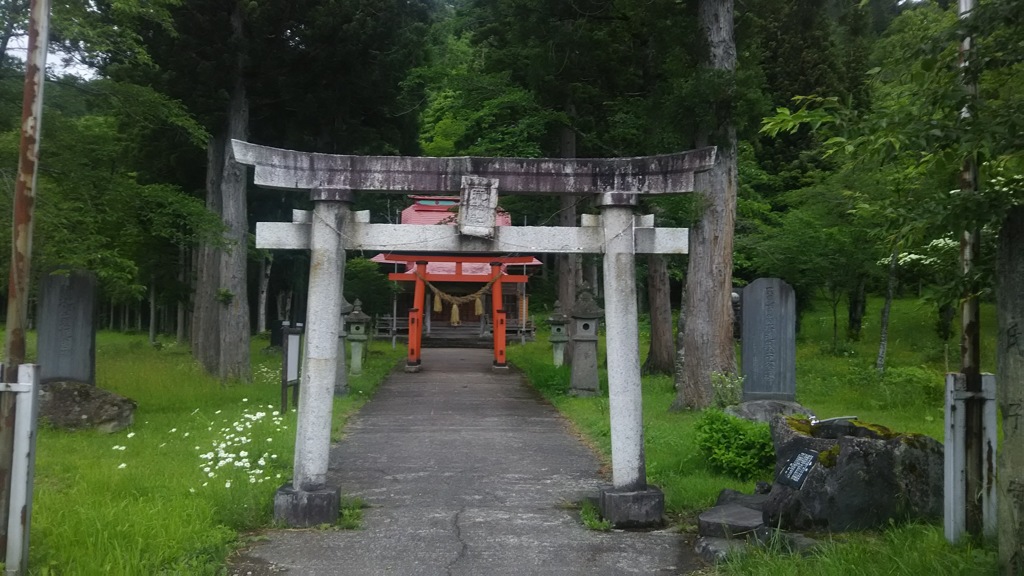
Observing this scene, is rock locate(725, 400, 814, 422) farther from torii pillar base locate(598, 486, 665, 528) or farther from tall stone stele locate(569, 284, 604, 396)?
tall stone stele locate(569, 284, 604, 396)

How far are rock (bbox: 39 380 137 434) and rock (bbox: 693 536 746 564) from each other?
8.05 m

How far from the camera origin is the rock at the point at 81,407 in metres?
11.2

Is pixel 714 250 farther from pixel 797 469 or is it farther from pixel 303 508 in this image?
pixel 303 508

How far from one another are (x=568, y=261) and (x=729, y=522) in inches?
737

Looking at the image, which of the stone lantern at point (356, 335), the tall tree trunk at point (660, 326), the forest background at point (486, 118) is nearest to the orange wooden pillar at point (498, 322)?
the forest background at point (486, 118)

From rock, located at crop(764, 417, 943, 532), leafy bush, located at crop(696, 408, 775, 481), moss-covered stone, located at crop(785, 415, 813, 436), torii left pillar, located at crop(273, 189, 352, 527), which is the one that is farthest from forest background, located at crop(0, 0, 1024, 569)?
leafy bush, located at crop(696, 408, 775, 481)

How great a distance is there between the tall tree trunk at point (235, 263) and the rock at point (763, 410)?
11055 millimetres

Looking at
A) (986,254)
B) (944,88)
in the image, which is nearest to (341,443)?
(986,254)

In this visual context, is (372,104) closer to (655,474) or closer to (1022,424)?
(655,474)

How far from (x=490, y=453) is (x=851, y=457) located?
5.64 m

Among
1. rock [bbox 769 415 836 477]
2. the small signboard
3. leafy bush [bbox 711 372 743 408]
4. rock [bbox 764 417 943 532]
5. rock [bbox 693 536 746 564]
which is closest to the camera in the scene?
rock [bbox 693 536 746 564]

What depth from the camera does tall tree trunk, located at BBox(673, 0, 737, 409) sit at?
525 inches

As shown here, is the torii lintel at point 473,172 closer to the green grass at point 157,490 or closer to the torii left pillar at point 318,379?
the torii left pillar at point 318,379

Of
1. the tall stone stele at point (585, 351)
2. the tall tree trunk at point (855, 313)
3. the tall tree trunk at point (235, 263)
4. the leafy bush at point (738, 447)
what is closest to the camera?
the leafy bush at point (738, 447)
